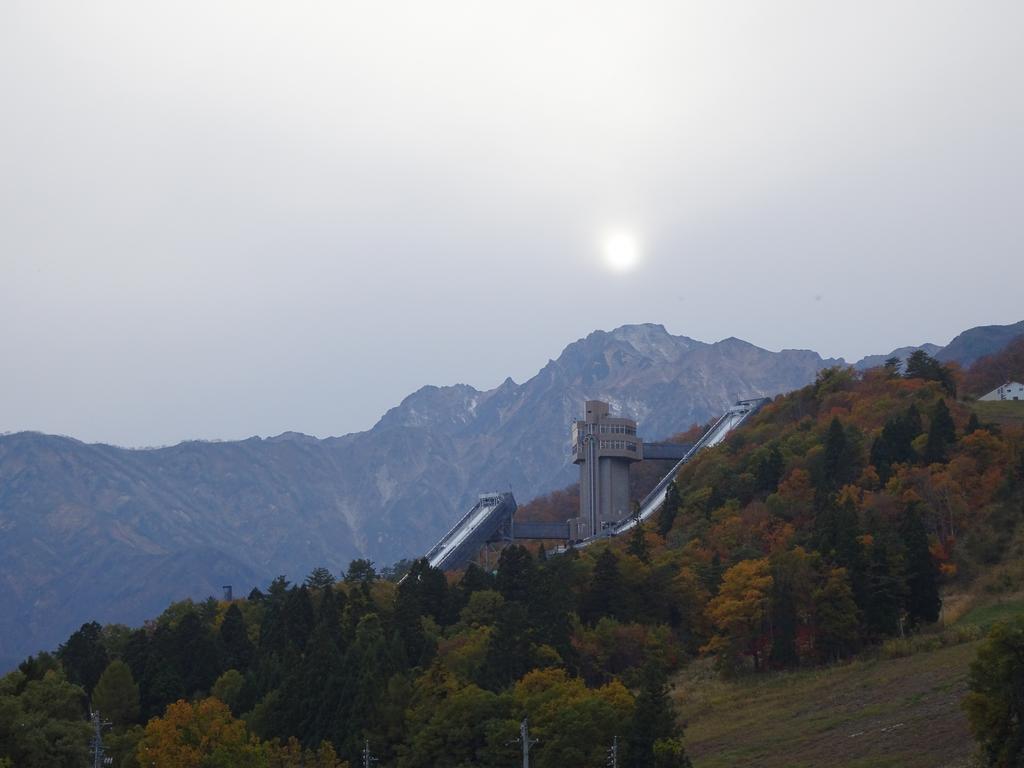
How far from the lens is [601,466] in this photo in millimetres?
131500

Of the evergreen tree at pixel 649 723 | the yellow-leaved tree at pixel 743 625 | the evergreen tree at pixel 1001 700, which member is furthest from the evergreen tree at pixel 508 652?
the evergreen tree at pixel 1001 700

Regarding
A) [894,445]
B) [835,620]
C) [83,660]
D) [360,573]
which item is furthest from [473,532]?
[835,620]

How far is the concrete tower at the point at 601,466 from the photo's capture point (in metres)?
130

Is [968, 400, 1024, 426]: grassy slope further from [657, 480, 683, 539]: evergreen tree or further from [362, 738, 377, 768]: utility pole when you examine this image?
[362, 738, 377, 768]: utility pole

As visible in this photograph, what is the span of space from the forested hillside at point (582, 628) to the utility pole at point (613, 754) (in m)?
0.27

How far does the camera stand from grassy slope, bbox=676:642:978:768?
50250 millimetres

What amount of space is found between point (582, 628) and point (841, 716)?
2119 centimetres

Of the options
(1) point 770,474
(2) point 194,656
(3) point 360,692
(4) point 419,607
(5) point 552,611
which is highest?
(1) point 770,474

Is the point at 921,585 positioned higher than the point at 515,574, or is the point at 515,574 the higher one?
the point at 515,574

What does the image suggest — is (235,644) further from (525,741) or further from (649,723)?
(649,723)

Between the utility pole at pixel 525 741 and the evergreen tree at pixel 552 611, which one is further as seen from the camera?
the evergreen tree at pixel 552 611

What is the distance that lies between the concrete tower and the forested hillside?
3001cm

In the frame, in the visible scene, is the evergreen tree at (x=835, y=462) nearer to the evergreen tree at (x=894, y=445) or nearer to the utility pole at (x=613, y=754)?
the evergreen tree at (x=894, y=445)

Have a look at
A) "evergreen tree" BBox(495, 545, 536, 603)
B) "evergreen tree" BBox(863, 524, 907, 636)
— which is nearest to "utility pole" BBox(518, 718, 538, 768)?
"evergreen tree" BBox(863, 524, 907, 636)
